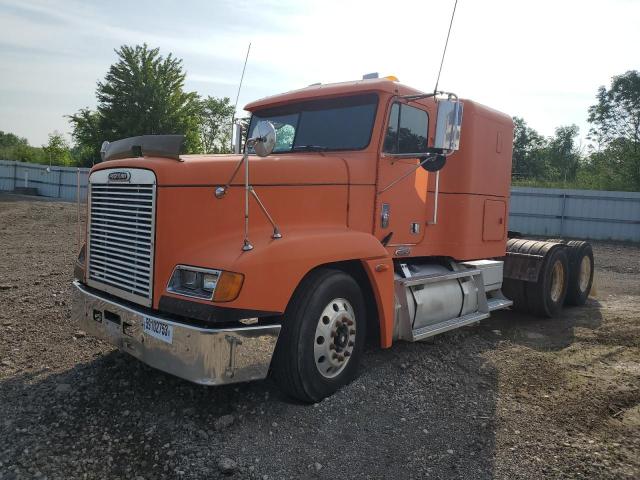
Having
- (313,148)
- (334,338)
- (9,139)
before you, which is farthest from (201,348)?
(9,139)

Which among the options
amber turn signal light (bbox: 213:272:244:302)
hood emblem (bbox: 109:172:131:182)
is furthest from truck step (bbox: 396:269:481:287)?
hood emblem (bbox: 109:172:131:182)

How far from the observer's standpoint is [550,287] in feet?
24.9

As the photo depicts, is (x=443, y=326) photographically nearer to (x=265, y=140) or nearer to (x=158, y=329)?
(x=265, y=140)

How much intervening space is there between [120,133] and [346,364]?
29.8 metres

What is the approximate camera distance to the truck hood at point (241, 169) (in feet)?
12.2

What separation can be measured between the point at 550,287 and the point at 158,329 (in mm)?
5998

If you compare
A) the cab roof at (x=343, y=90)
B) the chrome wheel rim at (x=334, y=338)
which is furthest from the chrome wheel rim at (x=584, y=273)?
the chrome wheel rim at (x=334, y=338)

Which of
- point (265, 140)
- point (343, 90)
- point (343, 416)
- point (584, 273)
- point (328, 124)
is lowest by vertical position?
point (343, 416)

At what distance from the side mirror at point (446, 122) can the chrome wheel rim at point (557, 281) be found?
4.06 metres

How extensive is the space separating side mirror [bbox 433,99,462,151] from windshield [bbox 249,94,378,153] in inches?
24.3

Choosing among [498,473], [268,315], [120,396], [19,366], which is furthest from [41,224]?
[498,473]

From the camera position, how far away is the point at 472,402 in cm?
433

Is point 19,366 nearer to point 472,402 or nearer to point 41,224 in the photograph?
point 472,402

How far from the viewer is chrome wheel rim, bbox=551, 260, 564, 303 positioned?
7.84 m
